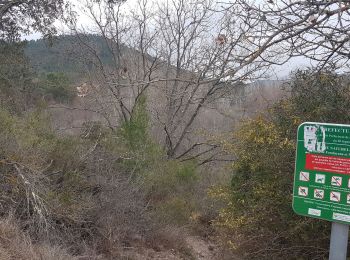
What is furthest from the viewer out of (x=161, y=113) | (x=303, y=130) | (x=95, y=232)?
(x=161, y=113)

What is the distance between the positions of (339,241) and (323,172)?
19.9 inches

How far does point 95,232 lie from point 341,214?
4830 mm

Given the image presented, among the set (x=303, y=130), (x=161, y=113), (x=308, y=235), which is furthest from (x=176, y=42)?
(x=303, y=130)

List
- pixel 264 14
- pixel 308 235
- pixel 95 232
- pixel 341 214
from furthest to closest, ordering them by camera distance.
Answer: pixel 95 232
pixel 308 235
pixel 264 14
pixel 341 214

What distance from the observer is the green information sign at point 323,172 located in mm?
3027

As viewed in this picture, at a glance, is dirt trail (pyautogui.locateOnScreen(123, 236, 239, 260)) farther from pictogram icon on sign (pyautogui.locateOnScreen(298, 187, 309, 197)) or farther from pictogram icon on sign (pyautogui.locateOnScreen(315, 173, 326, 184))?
pictogram icon on sign (pyautogui.locateOnScreen(315, 173, 326, 184))

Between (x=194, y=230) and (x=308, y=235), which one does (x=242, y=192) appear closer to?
(x=308, y=235)

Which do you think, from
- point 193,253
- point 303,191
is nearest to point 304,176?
point 303,191

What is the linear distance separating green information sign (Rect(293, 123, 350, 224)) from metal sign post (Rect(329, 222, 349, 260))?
8cm

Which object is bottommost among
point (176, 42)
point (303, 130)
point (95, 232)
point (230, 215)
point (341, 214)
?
point (95, 232)

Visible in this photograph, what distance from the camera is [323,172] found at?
10.3 feet

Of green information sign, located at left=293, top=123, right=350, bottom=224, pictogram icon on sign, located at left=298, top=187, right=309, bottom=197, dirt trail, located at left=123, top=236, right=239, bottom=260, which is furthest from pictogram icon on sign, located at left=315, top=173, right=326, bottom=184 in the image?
dirt trail, located at left=123, top=236, right=239, bottom=260

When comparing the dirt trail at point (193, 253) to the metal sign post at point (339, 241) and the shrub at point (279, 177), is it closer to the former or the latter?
the shrub at point (279, 177)

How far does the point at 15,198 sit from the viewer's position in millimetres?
6426
